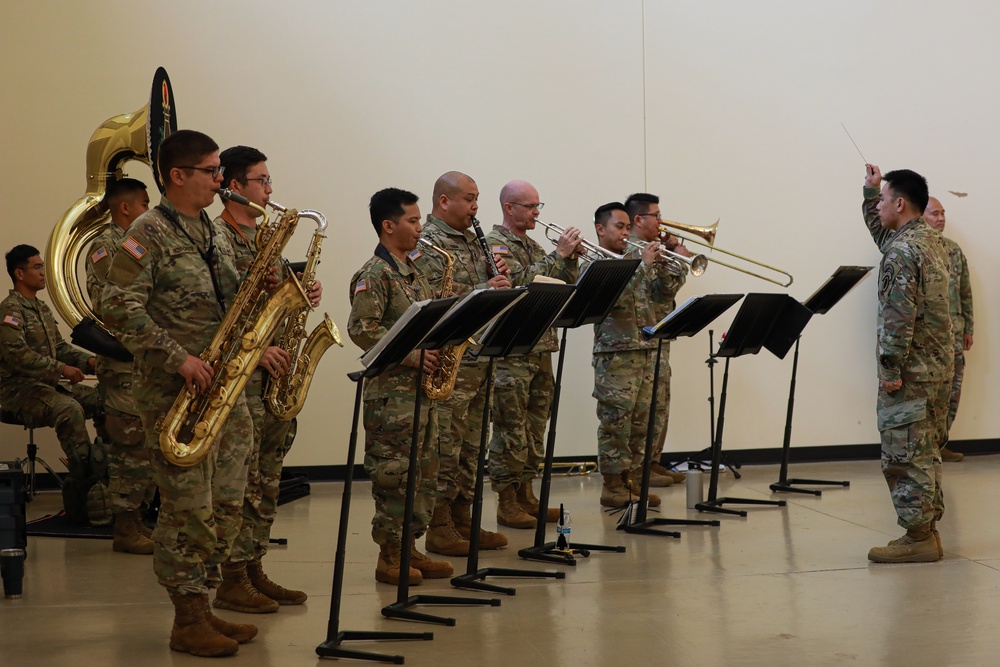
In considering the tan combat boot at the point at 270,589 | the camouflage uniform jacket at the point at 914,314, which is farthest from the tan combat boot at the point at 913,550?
the tan combat boot at the point at 270,589

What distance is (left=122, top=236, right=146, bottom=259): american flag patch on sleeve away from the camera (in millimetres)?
3723

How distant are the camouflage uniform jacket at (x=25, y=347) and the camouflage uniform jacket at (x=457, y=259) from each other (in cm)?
285

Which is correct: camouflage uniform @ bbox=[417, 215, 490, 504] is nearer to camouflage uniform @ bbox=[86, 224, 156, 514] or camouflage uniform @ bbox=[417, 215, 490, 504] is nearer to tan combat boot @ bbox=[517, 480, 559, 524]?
tan combat boot @ bbox=[517, 480, 559, 524]

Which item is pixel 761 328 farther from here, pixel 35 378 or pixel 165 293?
pixel 35 378

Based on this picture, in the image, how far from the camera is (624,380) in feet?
23.2

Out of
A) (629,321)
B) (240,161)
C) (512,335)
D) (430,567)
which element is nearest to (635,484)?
(629,321)

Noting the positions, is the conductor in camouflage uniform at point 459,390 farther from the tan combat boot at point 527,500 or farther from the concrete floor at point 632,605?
the tan combat boot at point 527,500

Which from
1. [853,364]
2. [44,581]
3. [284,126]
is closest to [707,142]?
[853,364]

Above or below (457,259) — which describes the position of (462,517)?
below

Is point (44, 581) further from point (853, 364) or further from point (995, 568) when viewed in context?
point (853, 364)

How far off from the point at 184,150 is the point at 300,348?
4.44ft

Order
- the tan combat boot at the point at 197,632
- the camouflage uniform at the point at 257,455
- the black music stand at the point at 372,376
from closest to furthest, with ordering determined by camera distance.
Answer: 1. the black music stand at the point at 372,376
2. the tan combat boot at the point at 197,632
3. the camouflage uniform at the point at 257,455

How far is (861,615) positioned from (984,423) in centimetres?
599

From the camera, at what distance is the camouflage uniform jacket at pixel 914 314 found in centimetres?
527
